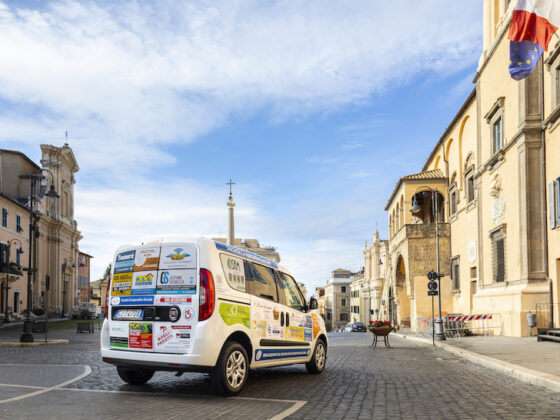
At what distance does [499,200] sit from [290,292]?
17903 millimetres

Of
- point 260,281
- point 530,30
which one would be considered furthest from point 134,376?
point 530,30

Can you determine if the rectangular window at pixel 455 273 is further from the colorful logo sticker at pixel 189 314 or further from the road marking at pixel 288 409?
the colorful logo sticker at pixel 189 314

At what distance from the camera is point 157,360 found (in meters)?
7.86

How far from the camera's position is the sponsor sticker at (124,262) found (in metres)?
8.52

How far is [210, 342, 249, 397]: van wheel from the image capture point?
25.5 ft

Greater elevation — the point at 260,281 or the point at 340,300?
the point at 260,281

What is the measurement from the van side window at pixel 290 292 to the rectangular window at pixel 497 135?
1862 cm

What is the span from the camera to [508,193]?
24.2 metres

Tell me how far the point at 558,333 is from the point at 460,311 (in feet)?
52.2

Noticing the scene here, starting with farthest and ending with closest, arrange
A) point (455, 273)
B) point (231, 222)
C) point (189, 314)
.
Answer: point (231, 222)
point (455, 273)
point (189, 314)

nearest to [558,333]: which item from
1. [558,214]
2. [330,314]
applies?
[558,214]

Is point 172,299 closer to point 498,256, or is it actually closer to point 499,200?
point 499,200

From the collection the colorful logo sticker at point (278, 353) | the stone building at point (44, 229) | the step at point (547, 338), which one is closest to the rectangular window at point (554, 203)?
the step at point (547, 338)

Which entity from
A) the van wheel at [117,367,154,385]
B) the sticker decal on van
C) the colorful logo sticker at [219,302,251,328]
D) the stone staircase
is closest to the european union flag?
the stone staircase
